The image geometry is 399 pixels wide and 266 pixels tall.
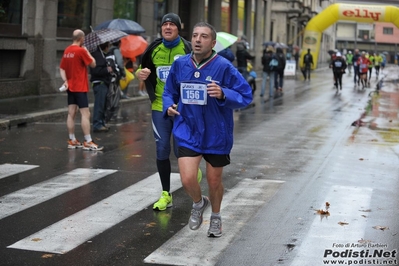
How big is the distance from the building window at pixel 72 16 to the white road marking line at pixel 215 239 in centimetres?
1599

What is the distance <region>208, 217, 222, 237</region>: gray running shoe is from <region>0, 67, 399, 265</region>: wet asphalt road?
75 millimetres

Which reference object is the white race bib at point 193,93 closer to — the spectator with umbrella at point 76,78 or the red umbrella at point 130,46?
the spectator with umbrella at point 76,78

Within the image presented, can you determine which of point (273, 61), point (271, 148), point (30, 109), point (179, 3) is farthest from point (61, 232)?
point (179, 3)

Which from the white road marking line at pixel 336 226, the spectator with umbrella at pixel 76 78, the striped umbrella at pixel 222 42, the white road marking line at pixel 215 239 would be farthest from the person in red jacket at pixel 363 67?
the white road marking line at pixel 215 239

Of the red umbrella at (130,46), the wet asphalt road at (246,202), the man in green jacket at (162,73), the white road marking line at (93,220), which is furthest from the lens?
the red umbrella at (130,46)

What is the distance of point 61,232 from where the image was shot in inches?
280

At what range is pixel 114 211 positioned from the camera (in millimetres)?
8062

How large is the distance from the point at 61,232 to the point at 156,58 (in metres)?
2.27

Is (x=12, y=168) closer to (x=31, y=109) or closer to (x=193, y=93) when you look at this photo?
(x=193, y=93)

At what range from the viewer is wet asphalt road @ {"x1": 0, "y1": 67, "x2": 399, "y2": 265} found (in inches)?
255

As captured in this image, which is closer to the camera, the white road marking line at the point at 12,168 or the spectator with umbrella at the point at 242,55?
the white road marking line at the point at 12,168

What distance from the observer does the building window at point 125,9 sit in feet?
92.8

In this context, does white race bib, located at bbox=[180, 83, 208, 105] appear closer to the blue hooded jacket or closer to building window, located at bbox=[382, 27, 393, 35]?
the blue hooded jacket

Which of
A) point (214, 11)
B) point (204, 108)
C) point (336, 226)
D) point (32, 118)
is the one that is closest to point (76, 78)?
point (32, 118)
